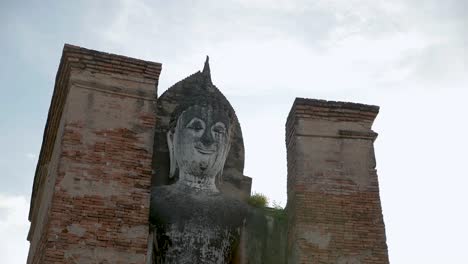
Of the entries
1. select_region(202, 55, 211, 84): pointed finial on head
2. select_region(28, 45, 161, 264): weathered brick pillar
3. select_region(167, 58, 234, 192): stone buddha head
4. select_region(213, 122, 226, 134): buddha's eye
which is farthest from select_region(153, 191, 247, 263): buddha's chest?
select_region(202, 55, 211, 84): pointed finial on head

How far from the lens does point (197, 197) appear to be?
29.1 feet

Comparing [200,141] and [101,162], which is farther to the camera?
[200,141]

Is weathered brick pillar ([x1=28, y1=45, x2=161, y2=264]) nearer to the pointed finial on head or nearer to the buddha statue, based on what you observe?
the buddha statue

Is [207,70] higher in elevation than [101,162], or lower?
higher

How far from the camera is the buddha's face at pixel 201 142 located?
29.8 feet

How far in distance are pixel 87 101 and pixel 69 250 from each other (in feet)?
6.44

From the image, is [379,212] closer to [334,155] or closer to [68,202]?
[334,155]

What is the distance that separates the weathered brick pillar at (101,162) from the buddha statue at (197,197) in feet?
2.33

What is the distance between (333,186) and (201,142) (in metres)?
1.87

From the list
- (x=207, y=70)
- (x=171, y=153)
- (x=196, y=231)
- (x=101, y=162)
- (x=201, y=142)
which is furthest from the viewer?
(x=207, y=70)

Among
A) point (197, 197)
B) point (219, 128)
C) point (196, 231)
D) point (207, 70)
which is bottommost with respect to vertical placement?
point (196, 231)

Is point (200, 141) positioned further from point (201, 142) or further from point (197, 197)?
point (197, 197)

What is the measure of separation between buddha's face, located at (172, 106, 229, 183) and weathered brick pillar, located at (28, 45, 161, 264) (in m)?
0.77

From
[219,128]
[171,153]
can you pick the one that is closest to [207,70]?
[219,128]
